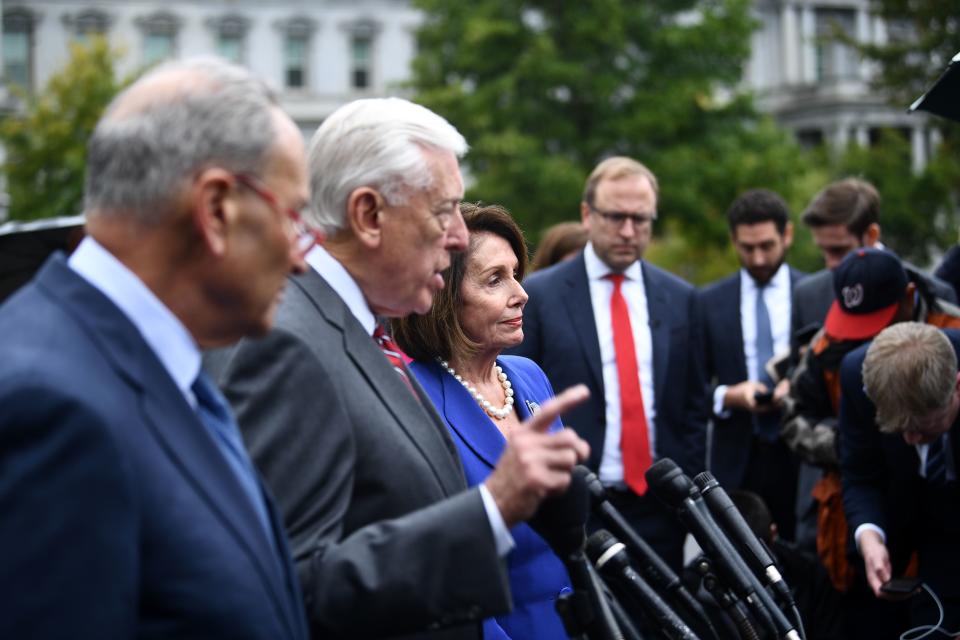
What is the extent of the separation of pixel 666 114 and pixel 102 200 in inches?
1288

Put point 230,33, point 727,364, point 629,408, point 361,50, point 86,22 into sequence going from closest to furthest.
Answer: point 629,408 < point 727,364 < point 86,22 < point 230,33 < point 361,50

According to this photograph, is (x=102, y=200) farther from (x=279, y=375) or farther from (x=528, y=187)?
(x=528, y=187)

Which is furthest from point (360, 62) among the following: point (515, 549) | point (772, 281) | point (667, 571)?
point (667, 571)

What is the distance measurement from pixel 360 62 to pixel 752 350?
52847mm

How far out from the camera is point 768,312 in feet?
25.8

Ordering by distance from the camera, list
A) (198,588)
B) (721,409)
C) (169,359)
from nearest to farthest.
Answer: (198,588) → (169,359) → (721,409)

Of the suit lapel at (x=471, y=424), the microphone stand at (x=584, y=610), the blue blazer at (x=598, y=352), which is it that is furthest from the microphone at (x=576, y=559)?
A: the blue blazer at (x=598, y=352)

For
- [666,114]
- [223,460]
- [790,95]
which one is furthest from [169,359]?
[790,95]

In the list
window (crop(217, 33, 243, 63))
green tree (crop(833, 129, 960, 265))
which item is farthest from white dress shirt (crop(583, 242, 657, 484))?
window (crop(217, 33, 243, 63))

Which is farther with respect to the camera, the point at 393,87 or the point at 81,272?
the point at 393,87

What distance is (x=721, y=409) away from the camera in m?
7.27

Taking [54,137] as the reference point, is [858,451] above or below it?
below

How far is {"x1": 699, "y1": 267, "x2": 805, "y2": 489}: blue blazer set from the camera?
24.2 ft

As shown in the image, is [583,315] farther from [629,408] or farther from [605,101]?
[605,101]
